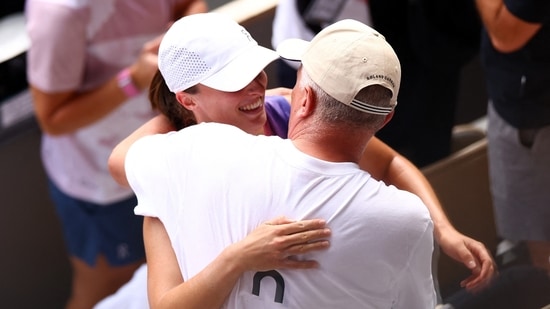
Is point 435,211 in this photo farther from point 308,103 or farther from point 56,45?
point 56,45

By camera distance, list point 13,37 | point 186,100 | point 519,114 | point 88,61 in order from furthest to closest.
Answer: point 13,37
point 88,61
point 519,114
point 186,100

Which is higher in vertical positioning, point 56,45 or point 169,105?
point 169,105

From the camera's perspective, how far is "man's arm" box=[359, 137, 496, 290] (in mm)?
1646

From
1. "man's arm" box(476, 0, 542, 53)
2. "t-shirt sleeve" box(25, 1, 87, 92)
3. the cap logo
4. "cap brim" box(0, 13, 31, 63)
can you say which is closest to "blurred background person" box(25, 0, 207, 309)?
"t-shirt sleeve" box(25, 1, 87, 92)

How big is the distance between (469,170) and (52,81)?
958 mm

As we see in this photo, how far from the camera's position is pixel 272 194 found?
1.36 m

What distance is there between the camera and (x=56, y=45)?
2293 mm

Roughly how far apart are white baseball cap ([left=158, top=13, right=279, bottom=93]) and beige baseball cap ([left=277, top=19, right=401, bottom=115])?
6.6 inches

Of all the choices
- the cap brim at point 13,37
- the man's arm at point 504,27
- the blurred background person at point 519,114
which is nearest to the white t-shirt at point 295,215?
the blurred background person at point 519,114

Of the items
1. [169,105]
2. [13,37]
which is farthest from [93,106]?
[169,105]

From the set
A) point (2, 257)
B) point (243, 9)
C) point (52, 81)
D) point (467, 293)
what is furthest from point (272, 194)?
point (2, 257)

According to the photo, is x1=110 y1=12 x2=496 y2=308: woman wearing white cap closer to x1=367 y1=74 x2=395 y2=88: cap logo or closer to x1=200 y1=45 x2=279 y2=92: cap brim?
x1=200 y1=45 x2=279 y2=92: cap brim

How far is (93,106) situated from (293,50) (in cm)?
104

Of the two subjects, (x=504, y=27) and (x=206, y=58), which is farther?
(x=504, y=27)
